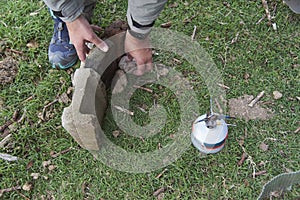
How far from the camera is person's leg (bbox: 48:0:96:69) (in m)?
2.21

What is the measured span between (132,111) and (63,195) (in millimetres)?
594

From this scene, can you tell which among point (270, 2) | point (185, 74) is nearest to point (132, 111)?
point (185, 74)

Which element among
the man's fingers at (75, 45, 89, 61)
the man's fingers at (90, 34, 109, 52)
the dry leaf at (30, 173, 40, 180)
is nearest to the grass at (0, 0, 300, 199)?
the dry leaf at (30, 173, 40, 180)

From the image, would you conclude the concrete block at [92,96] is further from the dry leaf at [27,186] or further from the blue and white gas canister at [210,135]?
the blue and white gas canister at [210,135]

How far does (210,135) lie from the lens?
181 cm

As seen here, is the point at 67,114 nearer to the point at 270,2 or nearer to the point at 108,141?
the point at 108,141

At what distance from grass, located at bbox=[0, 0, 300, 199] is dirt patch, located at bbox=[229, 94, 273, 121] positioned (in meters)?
0.04

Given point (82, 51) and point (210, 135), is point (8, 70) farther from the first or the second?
point (210, 135)

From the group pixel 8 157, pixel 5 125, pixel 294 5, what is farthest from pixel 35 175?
pixel 294 5

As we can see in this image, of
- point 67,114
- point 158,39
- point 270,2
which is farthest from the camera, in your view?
point 270,2

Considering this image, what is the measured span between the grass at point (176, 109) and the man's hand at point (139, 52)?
13cm

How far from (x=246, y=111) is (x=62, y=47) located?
46.2 inches

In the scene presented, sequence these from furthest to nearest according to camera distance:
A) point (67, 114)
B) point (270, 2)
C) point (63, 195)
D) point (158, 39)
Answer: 1. point (270, 2)
2. point (158, 39)
3. point (63, 195)
4. point (67, 114)

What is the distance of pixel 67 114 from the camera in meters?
1.73
